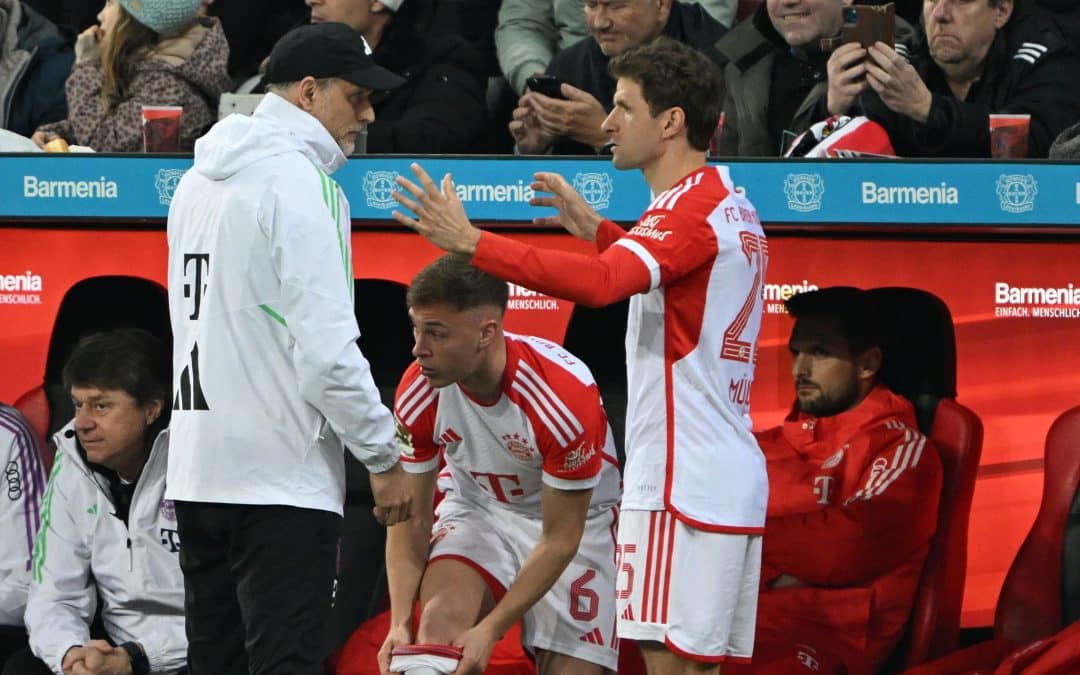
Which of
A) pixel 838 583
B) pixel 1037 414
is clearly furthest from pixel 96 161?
pixel 1037 414

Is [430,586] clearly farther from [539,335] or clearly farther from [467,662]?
[539,335]

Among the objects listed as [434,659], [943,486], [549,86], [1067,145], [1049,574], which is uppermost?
[549,86]

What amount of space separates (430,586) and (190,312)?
947 millimetres

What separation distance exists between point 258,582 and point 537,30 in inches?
125

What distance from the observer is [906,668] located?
490 centimetres

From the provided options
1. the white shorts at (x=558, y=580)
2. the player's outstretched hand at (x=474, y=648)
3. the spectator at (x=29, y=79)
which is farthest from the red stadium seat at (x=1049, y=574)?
the spectator at (x=29, y=79)

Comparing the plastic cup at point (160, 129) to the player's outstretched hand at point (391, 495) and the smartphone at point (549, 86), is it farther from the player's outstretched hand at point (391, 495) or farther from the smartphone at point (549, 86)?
the player's outstretched hand at point (391, 495)

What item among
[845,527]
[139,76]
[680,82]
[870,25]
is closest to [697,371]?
[680,82]

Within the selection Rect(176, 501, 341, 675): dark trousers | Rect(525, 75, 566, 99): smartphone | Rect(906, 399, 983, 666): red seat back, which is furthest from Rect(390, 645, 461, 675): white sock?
Rect(525, 75, 566, 99): smartphone

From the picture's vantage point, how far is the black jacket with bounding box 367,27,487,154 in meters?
5.58

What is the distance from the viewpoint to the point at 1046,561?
4.92 meters

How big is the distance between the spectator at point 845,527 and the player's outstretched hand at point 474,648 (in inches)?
36.0

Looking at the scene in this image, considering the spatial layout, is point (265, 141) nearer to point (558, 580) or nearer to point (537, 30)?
point (558, 580)

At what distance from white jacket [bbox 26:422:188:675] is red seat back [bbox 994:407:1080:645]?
2.30 meters
